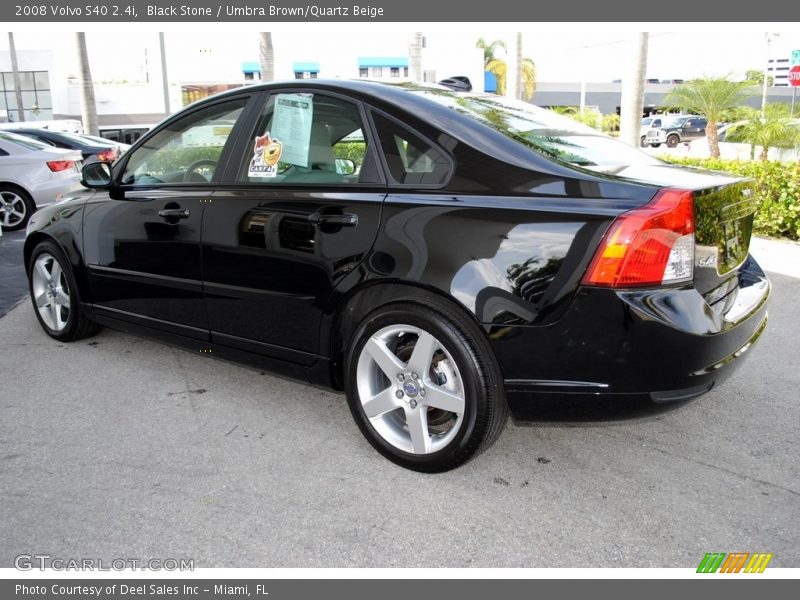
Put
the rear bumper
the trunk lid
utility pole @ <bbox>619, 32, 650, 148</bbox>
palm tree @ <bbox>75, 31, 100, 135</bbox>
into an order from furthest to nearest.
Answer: palm tree @ <bbox>75, 31, 100, 135</bbox> → utility pole @ <bbox>619, 32, 650, 148</bbox> → the trunk lid → the rear bumper

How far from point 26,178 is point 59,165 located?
0.50 metres

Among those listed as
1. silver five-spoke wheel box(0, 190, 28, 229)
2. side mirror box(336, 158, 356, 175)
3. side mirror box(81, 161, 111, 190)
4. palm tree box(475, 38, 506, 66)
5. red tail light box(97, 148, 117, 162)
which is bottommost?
silver five-spoke wheel box(0, 190, 28, 229)

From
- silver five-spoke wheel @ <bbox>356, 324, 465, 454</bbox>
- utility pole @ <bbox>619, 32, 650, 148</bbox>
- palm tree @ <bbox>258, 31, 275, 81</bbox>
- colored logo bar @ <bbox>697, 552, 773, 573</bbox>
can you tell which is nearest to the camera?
colored logo bar @ <bbox>697, 552, 773, 573</bbox>

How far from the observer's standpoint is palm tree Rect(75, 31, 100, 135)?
1969 centimetres

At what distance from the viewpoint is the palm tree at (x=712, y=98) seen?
13.9m

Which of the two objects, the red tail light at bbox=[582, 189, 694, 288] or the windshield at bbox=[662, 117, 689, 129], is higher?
the red tail light at bbox=[582, 189, 694, 288]

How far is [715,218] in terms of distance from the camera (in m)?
2.87

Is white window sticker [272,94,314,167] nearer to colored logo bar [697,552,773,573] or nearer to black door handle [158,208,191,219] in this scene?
black door handle [158,208,191,219]

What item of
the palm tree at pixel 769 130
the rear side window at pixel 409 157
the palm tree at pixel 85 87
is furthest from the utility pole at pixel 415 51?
the rear side window at pixel 409 157

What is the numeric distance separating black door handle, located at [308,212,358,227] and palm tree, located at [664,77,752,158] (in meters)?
12.3

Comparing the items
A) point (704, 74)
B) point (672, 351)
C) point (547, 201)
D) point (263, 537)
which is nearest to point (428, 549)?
point (263, 537)

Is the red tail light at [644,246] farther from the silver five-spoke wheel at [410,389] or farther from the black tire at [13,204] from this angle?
the black tire at [13,204]

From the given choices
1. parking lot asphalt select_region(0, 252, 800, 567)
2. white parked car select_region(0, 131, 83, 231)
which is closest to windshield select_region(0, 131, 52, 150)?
white parked car select_region(0, 131, 83, 231)

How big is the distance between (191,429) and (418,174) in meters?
1.70
